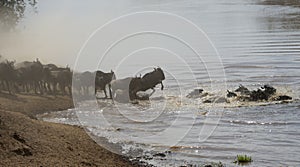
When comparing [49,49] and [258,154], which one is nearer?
[258,154]

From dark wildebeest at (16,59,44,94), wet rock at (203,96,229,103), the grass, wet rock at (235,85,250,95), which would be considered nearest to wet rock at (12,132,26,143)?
the grass

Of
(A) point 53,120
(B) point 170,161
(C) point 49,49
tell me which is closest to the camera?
(B) point 170,161

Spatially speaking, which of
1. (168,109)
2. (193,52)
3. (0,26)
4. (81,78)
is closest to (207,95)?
(168,109)

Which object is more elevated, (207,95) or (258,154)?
(207,95)

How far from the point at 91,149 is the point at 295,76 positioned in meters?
17.8

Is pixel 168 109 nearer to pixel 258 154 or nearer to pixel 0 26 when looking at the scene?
pixel 258 154

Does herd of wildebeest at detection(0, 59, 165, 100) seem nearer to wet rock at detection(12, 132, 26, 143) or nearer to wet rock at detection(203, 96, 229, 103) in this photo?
wet rock at detection(203, 96, 229, 103)

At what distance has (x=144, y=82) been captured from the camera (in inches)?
1108

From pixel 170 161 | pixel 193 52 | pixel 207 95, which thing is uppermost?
pixel 193 52

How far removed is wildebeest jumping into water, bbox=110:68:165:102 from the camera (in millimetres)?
27172

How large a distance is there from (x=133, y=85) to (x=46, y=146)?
13133mm

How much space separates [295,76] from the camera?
3056cm

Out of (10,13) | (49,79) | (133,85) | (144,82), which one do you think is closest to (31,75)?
(49,79)

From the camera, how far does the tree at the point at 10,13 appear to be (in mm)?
43375
